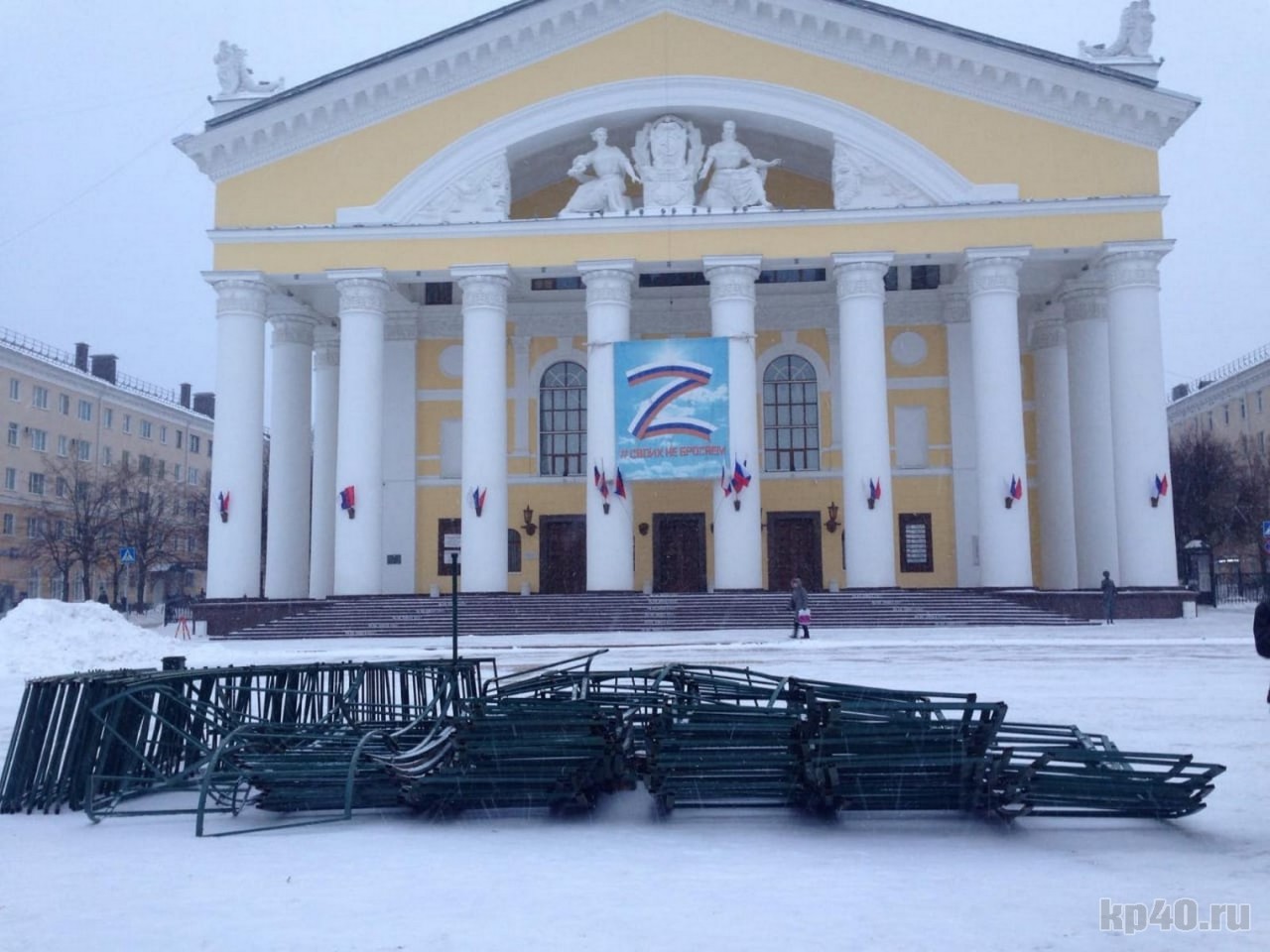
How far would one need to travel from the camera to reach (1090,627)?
89.7 ft

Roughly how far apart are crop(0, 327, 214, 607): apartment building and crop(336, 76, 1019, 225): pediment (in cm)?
2641

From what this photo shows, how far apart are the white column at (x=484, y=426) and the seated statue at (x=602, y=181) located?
2.95 metres

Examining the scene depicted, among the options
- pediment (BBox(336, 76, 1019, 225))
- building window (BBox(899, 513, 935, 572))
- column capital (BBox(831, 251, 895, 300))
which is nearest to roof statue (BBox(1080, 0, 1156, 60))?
pediment (BBox(336, 76, 1019, 225))

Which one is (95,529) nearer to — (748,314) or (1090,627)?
(748,314)

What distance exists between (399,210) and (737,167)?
9361mm

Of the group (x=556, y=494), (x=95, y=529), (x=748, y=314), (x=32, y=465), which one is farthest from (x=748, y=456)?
(x=32, y=465)

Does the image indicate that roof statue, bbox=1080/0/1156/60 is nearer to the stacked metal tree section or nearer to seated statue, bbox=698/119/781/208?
seated statue, bbox=698/119/781/208

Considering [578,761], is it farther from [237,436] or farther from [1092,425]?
[1092,425]

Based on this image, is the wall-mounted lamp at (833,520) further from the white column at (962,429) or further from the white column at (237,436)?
the white column at (237,436)

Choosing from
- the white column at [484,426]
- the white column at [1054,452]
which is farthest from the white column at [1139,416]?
the white column at [484,426]

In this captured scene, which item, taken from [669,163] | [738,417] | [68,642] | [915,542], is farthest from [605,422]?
[68,642]

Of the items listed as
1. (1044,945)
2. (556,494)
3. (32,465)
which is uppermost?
(32,465)

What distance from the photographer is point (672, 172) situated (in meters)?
33.2

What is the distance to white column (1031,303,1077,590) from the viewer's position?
36.2 meters
